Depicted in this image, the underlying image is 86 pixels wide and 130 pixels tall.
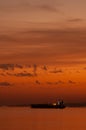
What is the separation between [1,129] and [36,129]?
11.4 metres

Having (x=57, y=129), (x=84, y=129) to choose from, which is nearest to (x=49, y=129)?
(x=57, y=129)

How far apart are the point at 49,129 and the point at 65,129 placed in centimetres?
431

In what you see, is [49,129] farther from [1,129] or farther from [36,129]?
[1,129]

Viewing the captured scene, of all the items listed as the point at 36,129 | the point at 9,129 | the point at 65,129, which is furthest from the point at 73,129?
the point at 9,129

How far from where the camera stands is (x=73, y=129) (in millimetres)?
118188

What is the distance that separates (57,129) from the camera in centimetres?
11781

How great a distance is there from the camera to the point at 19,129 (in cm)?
11556

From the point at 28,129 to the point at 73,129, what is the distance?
39.6 feet

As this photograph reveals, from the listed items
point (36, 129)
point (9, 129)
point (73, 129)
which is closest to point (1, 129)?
point (9, 129)

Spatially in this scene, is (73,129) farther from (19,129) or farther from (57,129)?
(19,129)

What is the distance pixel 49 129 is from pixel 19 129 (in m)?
8.35

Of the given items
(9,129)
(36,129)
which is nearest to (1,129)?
(9,129)

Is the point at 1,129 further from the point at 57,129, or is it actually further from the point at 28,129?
the point at 57,129

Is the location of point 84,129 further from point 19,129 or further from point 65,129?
point 19,129
